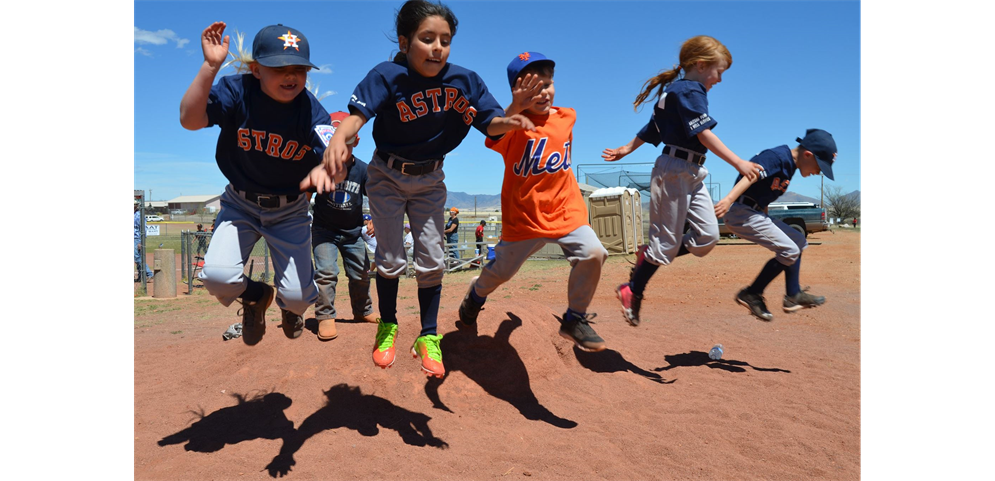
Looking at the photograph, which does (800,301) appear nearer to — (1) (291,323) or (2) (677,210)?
(2) (677,210)

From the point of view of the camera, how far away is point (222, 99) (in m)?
3.47

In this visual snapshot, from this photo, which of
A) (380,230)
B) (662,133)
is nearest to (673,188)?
(662,133)

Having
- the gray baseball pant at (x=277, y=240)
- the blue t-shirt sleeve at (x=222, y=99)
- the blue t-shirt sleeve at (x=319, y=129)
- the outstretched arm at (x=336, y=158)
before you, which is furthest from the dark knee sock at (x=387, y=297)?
the blue t-shirt sleeve at (x=222, y=99)

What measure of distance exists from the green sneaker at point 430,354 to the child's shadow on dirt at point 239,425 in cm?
105

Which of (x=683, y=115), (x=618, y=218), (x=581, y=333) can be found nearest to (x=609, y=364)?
(x=581, y=333)

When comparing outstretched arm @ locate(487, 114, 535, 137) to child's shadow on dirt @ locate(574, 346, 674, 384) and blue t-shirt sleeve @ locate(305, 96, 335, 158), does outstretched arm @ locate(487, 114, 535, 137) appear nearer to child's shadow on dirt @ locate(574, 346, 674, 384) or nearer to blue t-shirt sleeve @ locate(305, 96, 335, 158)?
blue t-shirt sleeve @ locate(305, 96, 335, 158)

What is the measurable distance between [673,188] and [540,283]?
7577 mm

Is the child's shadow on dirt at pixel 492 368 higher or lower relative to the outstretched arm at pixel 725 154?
lower

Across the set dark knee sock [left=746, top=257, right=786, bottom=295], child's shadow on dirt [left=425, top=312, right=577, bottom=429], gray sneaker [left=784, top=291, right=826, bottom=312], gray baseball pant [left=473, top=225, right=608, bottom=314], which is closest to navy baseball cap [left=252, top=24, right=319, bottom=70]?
gray baseball pant [left=473, top=225, right=608, bottom=314]

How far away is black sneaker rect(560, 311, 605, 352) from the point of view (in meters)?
4.18

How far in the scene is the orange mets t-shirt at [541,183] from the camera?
4.17m

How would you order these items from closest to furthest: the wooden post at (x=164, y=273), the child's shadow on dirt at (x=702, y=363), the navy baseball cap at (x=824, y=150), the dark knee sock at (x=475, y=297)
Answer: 1. the dark knee sock at (x=475, y=297)
2. the navy baseball cap at (x=824, y=150)
3. the child's shadow on dirt at (x=702, y=363)
4. the wooden post at (x=164, y=273)

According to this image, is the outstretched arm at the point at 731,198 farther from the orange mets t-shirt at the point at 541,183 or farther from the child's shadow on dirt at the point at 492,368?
the child's shadow on dirt at the point at 492,368

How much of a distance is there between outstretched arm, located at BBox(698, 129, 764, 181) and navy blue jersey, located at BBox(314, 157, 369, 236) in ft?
10.4
